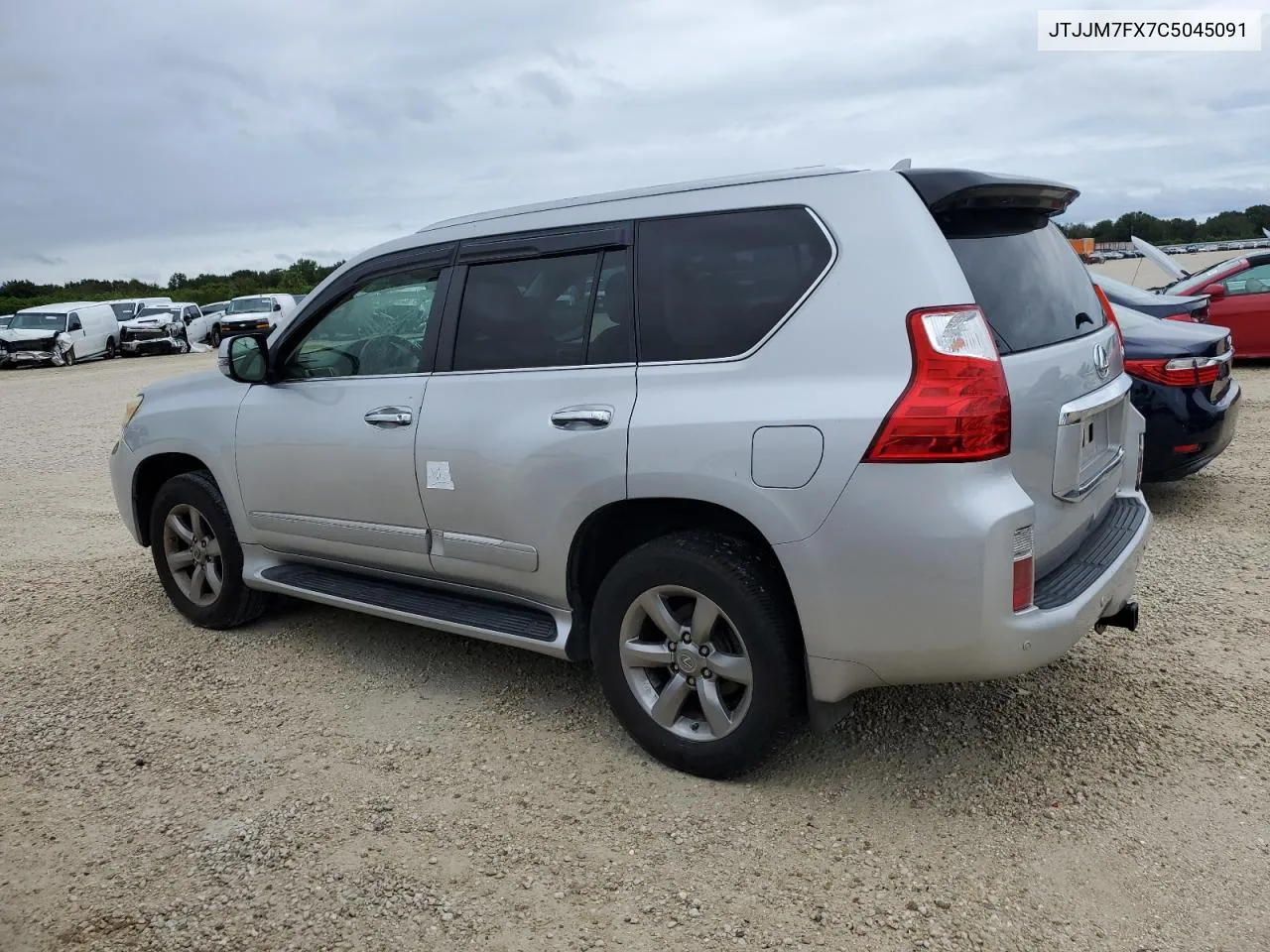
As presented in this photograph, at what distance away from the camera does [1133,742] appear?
354cm

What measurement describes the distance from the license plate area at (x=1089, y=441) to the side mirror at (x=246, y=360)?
324 cm

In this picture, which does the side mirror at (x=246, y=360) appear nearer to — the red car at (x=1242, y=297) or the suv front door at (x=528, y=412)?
the suv front door at (x=528, y=412)

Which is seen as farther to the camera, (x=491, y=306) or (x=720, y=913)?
(x=491, y=306)

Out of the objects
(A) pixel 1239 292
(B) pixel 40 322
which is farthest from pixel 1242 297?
(B) pixel 40 322

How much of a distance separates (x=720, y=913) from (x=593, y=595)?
1273mm

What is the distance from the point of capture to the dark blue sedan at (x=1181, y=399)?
20.4ft

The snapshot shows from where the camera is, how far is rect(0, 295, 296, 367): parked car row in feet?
92.5

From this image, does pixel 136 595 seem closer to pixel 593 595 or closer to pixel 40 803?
pixel 40 803

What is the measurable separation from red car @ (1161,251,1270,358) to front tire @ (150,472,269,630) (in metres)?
10.6

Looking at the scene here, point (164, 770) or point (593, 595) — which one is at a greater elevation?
point (593, 595)

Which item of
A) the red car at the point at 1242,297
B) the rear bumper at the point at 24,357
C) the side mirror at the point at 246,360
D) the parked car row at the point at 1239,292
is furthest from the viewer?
the rear bumper at the point at 24,357

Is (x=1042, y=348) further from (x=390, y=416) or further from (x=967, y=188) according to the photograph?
(x=390, y=416)

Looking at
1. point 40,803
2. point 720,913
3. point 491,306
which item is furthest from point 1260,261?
point 40,803

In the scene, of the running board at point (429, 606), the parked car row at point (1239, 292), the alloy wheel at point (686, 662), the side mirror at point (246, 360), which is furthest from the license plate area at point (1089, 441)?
the parked car row at point (1239, 292)
